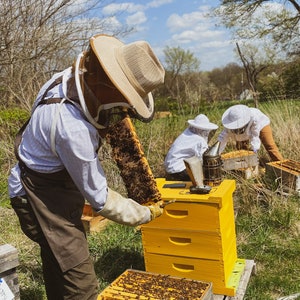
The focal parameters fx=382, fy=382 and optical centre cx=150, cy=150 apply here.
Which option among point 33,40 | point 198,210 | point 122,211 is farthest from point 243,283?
point 33,40

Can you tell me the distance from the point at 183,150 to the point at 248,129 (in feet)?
3.58

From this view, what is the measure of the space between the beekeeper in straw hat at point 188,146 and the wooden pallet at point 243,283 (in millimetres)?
1588

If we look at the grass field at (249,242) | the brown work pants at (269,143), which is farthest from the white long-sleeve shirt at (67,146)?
the brown work pants at (269,143)

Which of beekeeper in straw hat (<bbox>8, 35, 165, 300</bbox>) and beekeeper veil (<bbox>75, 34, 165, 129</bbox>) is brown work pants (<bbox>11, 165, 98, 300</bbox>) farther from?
beekeeper veil (<bbox>75, 34, 165, 129</bbox>)

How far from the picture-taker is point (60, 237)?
192 cm

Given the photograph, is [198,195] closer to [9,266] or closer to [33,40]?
[9,266]

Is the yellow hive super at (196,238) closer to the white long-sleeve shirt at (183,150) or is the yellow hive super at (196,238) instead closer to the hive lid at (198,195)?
the hive lid at (198,195)

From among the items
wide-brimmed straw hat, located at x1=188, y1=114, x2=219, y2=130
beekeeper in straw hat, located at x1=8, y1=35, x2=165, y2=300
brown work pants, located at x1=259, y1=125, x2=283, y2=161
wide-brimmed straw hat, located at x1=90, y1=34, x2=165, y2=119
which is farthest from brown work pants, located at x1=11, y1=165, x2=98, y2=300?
brown work pants, located at x1=259, y1=125, x2=283, y2=161

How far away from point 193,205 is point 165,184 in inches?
17.6

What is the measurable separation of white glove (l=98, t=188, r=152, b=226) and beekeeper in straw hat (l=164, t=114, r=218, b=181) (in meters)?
2.38

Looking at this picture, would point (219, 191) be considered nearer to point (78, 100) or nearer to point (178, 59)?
point (78, 100)

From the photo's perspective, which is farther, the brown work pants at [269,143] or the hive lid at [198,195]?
the brown work pants at [269,143]

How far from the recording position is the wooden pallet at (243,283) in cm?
262

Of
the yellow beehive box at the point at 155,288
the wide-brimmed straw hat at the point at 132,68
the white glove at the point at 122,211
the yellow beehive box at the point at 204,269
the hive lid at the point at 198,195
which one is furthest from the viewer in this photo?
the yellow beehive box at the point at 204,269
